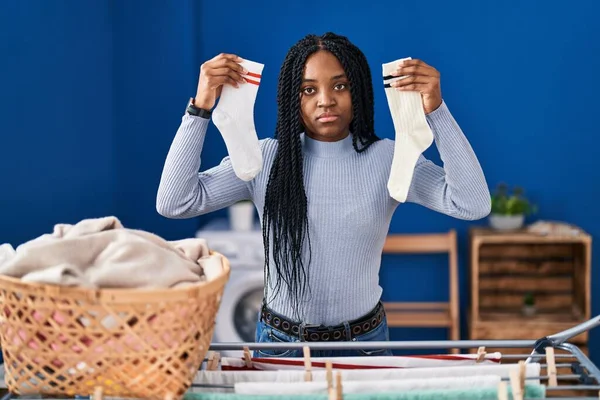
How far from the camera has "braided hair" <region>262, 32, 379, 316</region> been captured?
170 centimetres

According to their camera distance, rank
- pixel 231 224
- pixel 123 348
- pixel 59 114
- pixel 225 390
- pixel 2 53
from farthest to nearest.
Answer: pixel 231 224 < pixel 59 114 < pixel 2 53 < pixel 225 390 < pixel 123 348

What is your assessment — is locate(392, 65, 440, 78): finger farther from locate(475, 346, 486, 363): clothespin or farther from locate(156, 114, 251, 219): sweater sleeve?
locate(475, 346, 486, 363): clothespin

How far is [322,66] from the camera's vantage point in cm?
170

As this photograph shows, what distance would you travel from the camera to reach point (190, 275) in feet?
3.59

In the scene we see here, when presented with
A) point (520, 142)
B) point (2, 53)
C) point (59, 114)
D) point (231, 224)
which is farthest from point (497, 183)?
point (2, 53)

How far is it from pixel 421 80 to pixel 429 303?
2666mm

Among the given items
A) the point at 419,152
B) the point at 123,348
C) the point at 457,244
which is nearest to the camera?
the point at 123,348

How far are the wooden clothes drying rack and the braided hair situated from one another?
2218mm

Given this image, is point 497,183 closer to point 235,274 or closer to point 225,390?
point 235,274

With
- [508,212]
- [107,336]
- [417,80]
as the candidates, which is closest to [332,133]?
[417,80]

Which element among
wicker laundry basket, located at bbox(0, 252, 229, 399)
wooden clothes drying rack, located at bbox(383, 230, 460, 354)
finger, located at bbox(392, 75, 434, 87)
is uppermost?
finger, located at bbox(392, 75, 434, 87)

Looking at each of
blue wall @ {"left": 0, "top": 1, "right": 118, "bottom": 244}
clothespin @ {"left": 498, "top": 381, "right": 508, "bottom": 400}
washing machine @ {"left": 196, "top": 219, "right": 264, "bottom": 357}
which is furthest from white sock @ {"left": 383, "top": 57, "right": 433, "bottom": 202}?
washing machine @ {"left": 196, "top": 219, "right": 264, "bottom": 357}

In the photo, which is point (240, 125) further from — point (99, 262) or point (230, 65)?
point (99, 262)

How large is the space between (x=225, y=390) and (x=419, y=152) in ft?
2.12
